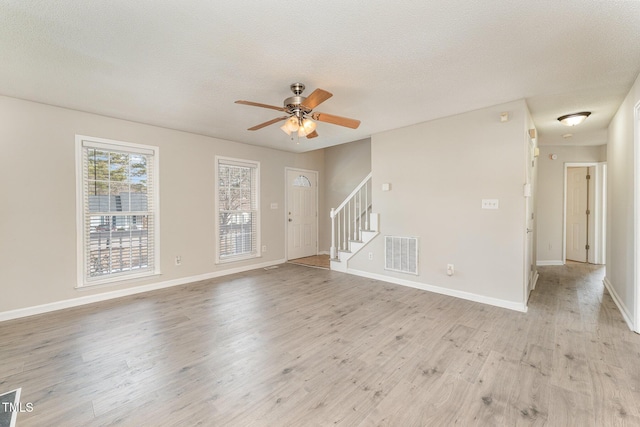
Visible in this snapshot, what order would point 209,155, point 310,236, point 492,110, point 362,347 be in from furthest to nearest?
point 310,236
point 209,155
point 492,110
point 362,347

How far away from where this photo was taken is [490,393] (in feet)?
6.01

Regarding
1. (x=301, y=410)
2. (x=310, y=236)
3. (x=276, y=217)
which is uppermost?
(x=276, y=217)

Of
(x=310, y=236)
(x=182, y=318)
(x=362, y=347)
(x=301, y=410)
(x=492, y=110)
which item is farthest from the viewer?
(x=310, y=236)

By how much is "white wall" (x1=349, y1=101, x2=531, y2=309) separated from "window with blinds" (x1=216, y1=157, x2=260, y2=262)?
2495mm

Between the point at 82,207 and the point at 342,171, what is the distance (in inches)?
192

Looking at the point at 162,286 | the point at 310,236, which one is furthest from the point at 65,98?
the point at 310,236

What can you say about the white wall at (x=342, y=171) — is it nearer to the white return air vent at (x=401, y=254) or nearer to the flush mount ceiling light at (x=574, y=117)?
the white return air vent at (x=401, y=254)

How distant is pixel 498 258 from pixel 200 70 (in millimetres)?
3937

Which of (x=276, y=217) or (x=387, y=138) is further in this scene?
(x=276, y=217)

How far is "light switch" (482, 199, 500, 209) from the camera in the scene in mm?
3412

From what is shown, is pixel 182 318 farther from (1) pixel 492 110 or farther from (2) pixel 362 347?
(1) pixel 492 110

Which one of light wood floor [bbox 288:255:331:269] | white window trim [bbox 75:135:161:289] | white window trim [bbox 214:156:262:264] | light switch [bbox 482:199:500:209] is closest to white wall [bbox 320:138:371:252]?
light wood floor [bbox 288:255:331:269]

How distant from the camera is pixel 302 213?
21.2ft

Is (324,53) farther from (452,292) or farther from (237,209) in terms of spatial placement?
(237,209)
